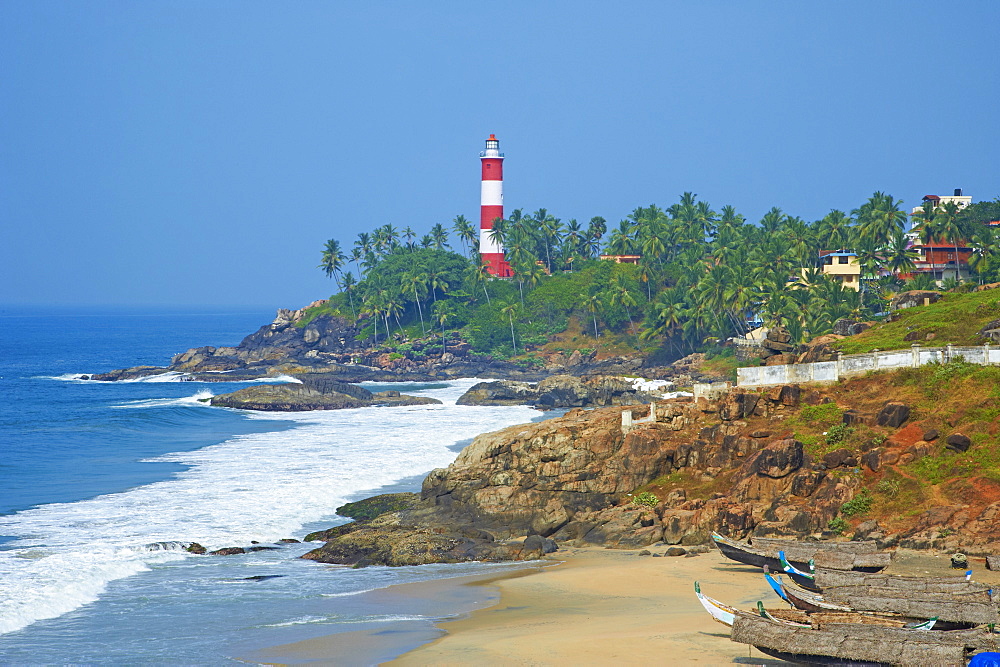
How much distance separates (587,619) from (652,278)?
84.2m

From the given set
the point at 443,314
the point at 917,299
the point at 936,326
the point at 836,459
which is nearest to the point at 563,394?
the point at 917,299

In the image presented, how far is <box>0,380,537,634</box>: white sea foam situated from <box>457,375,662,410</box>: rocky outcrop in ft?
35.9

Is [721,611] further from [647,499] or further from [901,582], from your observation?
[647,499]

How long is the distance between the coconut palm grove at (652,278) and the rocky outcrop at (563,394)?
1145 cm

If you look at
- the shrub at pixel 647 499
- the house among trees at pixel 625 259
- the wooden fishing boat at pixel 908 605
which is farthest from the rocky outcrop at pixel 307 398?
the wooden fishing boat at pixel 908 605

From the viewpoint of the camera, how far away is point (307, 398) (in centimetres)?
7719

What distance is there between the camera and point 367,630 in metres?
25.9

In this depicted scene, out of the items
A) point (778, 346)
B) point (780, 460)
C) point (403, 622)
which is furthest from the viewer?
point (778, 346)

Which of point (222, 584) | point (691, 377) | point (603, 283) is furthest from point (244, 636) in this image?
point (603, 283)

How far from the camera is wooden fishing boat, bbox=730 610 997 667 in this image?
1938 centimetres

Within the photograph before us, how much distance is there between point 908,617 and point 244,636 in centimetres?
1478

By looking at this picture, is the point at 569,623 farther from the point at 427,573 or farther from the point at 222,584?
the point at 222,584

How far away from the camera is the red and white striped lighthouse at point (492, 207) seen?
370 feet

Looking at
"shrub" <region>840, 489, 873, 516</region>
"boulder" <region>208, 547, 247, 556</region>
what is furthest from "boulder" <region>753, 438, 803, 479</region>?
"boulder" <region>208, 547, 247, 556</region>
